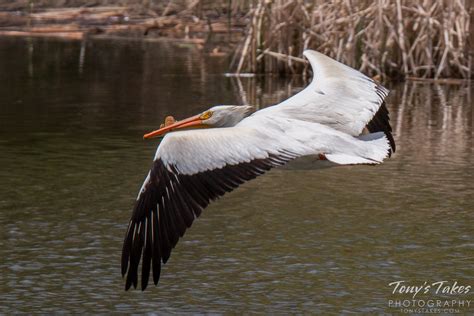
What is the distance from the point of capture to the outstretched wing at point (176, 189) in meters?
5.63

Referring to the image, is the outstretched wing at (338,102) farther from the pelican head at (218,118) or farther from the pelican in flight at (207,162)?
the pelican head at (218,118)

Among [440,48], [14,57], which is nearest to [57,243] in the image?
[440,48]

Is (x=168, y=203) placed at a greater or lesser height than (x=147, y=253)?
greater

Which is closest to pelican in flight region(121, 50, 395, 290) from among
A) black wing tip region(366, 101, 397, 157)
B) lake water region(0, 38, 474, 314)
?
lake water region(0, 38, 474, 314)

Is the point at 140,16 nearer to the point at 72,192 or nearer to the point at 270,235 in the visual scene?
the point at 72,192

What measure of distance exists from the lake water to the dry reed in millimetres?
1120

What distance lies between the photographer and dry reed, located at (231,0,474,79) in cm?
1369

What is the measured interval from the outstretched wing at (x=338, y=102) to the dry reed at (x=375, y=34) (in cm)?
655

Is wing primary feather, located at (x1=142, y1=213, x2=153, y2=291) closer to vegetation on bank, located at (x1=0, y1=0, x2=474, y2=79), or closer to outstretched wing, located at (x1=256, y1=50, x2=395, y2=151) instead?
outstretched wing, located at (x1=256, y1=50, x2=395, y2=151)

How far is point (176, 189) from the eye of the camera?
568 cm

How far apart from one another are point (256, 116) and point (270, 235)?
113 cm

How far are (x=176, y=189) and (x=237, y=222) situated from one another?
1873mm

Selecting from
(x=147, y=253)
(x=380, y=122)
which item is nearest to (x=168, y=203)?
(x=147, y=253)

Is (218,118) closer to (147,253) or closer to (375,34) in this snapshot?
(147,253)
